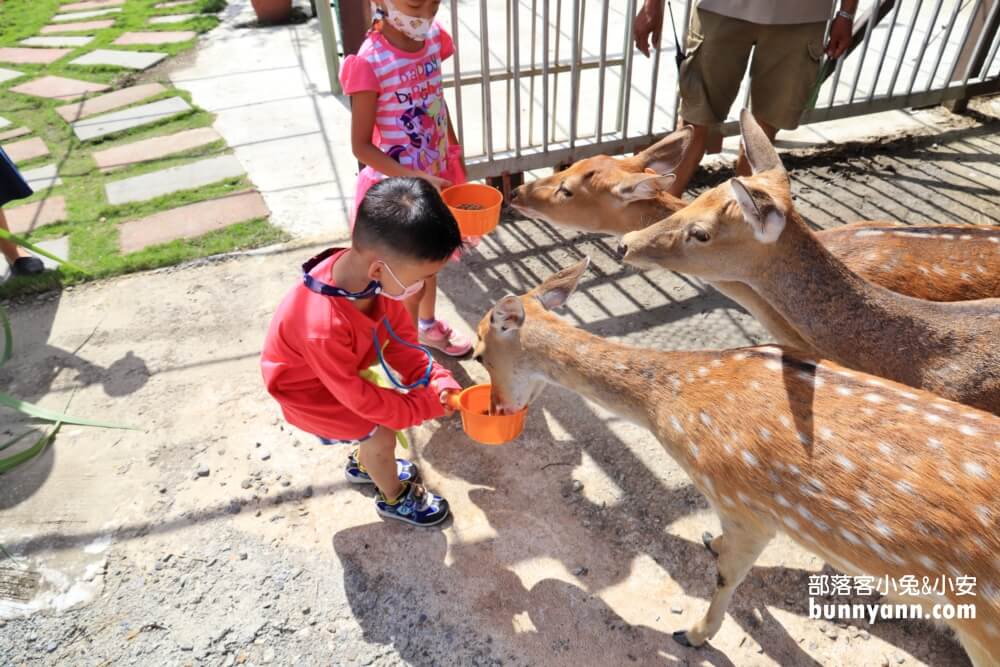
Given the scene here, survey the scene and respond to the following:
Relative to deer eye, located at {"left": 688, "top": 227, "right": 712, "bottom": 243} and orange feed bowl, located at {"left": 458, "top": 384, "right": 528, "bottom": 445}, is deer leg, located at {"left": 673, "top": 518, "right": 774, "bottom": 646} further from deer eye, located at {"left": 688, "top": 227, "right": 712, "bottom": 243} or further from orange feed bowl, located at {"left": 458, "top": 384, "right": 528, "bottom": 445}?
deer eye, located at {"left": 688, "top": 227, "right": 712, "bottom": 243}

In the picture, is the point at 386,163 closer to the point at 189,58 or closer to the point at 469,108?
the point at 469,108

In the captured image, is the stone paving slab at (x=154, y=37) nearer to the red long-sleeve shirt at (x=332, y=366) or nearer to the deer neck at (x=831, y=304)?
the red long-sleeve shirt at (x=332, y=366)

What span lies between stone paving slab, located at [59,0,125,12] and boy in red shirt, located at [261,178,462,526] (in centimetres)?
841

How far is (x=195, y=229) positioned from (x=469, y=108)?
8.24 ft

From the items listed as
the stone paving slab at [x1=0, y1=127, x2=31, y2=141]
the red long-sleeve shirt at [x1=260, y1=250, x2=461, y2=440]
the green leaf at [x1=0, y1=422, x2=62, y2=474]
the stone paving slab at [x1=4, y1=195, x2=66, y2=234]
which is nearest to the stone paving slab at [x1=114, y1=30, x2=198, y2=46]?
the stone paving slab at [x1=0, y1=127, x2=31, y2=141]

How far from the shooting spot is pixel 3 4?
9023 millimetres

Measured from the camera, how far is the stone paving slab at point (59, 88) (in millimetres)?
6414

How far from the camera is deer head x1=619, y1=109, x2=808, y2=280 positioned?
9.12ft

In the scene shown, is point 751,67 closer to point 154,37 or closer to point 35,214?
point 35,214

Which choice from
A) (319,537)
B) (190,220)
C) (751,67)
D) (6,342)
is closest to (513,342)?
(319,537)

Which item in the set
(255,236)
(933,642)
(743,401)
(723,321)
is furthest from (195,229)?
(933,642)

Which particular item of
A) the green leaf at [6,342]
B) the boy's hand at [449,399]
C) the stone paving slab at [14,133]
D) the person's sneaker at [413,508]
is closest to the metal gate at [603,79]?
the boy's hand at [449,399]

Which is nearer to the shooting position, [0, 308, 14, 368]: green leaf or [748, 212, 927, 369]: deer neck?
[748, 212, 927, 369]: deer neck

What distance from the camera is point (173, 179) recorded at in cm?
515
